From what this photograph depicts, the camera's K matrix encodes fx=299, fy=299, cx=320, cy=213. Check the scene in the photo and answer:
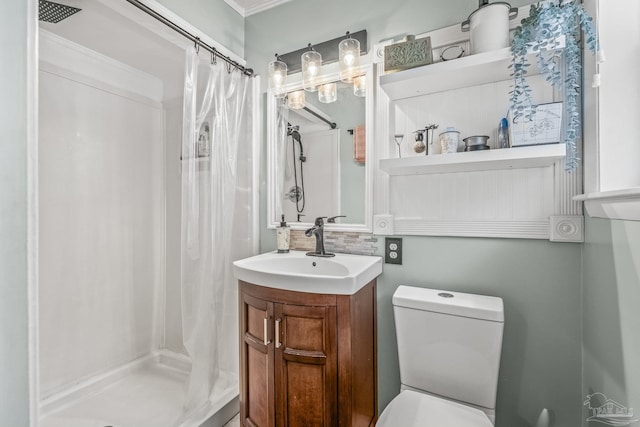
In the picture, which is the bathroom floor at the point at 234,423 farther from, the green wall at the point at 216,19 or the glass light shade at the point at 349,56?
the green wall at the point at 216,19

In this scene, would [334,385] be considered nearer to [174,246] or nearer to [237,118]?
[237,118]

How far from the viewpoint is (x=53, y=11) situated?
4.91 feet

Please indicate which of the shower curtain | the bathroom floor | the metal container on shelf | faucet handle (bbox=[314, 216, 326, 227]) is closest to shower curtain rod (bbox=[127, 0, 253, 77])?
the shower curtain

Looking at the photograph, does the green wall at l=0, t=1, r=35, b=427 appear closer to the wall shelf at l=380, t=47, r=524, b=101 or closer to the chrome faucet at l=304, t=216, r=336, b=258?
the chrome faucet at l=304, t=216, r=336, b=258

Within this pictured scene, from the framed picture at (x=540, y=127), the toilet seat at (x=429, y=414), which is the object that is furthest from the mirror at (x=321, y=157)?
the toilet seat at (x=429, y=414)

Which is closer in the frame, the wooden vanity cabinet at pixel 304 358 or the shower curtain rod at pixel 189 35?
the wooden vanity cabinet at pixel 304 358

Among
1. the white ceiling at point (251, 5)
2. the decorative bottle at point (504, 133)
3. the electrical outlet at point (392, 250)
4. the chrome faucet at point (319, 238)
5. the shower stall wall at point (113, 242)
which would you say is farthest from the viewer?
the white ceiling at point (251, 5)

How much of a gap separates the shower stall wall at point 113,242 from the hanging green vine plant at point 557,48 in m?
1.47

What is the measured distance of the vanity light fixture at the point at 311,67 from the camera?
1.74m

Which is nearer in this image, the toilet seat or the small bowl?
the toilet seat

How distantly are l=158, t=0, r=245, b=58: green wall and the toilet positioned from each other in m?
1.82

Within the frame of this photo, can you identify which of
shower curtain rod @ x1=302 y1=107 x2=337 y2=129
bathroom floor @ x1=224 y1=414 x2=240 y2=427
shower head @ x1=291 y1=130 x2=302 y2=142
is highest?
shower curtain rod @ x1=302 y1=107 x2=337 y2=129

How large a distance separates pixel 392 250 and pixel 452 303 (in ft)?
1.41

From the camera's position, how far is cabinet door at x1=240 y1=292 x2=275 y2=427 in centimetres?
130
